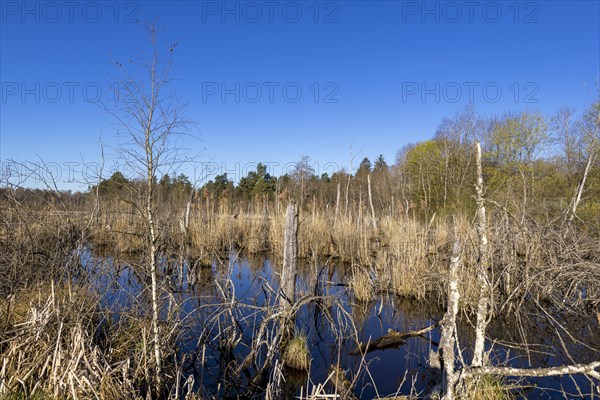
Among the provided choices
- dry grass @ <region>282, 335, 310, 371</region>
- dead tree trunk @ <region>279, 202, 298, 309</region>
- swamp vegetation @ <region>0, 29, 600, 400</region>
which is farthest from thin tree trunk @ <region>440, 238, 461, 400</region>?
dead tree trunk @ <region>279, 202, 298, 309</region>

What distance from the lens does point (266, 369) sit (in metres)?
3.44

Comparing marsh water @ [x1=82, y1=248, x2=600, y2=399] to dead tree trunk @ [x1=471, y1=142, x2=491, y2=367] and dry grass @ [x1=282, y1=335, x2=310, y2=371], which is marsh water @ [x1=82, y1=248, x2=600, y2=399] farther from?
dead tree trunk @ [x1=471, y1=142, x2=491, y2=367]

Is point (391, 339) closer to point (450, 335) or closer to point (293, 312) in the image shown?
point (293, 312)

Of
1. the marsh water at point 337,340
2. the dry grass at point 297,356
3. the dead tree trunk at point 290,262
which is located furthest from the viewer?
the dead tree trunk at point 290,262

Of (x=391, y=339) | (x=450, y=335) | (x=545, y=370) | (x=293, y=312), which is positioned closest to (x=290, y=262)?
(x=293, y=312)

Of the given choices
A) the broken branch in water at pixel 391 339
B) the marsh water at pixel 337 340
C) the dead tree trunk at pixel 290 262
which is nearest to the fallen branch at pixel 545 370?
the marsh water at pixel 337 340

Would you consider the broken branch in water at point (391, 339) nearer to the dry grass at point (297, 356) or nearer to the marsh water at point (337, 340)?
the marsh water at point (337, 340)

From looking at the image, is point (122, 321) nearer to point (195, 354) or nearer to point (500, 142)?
point (195, 354)

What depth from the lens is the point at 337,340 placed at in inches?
176

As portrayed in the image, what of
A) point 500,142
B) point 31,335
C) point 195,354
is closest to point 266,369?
point 195,354

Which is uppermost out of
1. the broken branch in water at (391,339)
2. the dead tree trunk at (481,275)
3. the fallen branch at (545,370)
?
the dead tree trunk at (481,275)

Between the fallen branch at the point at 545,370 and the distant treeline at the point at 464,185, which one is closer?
the fallen branch at the point at 545,370

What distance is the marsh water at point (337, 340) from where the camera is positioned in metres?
3.31

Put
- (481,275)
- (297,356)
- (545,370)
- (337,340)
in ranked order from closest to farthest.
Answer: (545,370) < (481,275) < (297,356) < (337,340)
